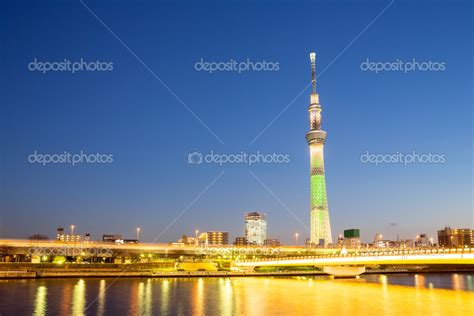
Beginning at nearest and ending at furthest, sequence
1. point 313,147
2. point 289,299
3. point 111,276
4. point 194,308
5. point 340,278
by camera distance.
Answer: point 194,308, point 289,299, point 111,276, point 340,278, point 313,147

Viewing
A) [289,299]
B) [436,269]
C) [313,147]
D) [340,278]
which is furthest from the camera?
[313,147]

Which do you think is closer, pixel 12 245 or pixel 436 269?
pixel 12 245

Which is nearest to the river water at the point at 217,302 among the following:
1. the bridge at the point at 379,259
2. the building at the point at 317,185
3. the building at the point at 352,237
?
the bridge at the point at 379,259

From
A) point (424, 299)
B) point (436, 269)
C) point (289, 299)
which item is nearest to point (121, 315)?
point (289, 299)

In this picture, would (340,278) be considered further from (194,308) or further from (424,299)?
(194,308)

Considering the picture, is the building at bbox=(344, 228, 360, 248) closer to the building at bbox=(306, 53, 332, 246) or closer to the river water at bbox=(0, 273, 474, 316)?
the building at bbox=(306, 53, 332, 246)

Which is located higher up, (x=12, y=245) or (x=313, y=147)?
(x=313, y=147)
